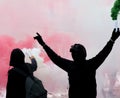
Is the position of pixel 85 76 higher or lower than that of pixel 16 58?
lower

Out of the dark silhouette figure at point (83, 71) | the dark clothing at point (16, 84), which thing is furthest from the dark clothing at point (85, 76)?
the dark clothing at point (16, 84)

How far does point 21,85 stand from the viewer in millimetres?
12047

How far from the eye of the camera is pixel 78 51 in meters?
11.4

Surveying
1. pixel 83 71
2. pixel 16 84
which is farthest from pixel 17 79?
pixel 83 71

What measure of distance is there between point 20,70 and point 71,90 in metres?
1.31

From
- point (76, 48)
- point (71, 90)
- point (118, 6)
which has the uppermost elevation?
point (118, 6)

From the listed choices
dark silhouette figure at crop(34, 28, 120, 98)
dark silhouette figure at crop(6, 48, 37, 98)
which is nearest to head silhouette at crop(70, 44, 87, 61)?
dark silhouette figure at crop(34, 28, 120, 98)

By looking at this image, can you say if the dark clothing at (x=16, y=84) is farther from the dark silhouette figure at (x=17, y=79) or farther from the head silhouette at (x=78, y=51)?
the head silhouette at (x=78, y=51)

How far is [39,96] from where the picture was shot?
11961 mm

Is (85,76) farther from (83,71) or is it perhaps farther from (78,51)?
(78,51)

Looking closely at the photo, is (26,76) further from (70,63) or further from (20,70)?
(70,63)

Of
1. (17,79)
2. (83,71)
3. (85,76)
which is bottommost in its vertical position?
(85,76)

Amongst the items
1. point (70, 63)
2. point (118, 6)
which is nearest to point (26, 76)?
point (70, 63)

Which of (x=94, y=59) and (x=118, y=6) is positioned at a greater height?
(x=118, y=6)
